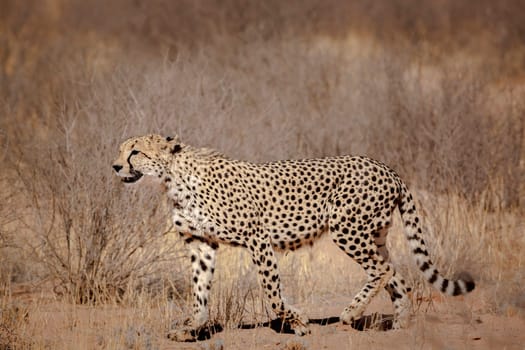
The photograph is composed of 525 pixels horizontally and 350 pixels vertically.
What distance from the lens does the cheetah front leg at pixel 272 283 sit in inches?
192

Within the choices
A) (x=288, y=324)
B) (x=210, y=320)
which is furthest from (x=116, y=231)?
(x=288, y=324)

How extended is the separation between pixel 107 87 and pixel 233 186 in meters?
2.66

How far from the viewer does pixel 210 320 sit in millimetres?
5203

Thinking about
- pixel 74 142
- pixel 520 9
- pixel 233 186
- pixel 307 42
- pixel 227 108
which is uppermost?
pixel 520 9

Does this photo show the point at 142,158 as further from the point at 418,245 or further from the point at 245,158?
the point at 245,158

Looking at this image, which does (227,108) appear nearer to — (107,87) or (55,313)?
(107,87)

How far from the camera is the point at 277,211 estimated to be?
512 centimetres

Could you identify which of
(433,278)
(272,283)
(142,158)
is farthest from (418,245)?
(142,158)

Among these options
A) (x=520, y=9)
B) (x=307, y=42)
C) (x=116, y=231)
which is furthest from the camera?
(x=520, y=9)

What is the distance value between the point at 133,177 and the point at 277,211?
2.73ft

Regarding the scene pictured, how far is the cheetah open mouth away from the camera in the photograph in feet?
16.1

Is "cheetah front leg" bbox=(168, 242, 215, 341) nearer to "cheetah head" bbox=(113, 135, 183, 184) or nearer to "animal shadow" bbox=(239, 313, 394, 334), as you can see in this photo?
"animal shadow" bbox=(239, 313, 394, 334)

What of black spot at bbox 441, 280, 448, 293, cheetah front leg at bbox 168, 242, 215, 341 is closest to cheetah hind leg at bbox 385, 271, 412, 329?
black spot at bbox 441, 280, 448, 293

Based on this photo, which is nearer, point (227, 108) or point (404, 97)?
point (227, 108)
